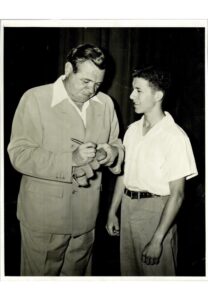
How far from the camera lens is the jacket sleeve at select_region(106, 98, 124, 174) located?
2.18 meters

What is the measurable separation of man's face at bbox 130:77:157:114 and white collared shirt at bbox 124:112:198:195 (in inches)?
3.0

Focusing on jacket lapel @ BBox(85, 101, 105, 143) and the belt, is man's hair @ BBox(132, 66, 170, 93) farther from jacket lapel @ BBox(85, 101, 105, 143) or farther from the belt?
the belt

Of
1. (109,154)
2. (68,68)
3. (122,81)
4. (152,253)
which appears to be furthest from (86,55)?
(152,253)

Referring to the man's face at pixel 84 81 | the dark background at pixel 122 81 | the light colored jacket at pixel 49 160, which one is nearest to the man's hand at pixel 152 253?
the dark background at pixel 122 81

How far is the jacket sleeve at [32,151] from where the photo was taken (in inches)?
80.7

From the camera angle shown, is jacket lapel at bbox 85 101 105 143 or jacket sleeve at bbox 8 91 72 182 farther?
jacket lapel at bbox 85 101 105 143

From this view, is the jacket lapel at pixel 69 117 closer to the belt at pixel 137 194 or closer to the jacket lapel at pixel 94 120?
the jacket lapel at pixel 94 120

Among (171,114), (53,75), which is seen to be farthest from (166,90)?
(53,75)

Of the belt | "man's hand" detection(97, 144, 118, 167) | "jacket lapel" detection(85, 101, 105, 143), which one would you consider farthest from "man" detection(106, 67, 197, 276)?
"jacket lapel" detection(85, 101, 105, 143)

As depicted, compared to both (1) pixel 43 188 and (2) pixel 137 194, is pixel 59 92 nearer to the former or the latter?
(1) pixel 43 188

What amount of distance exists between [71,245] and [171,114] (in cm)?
104

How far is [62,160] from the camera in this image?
2047 mm

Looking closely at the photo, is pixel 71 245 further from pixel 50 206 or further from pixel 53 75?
pixel 53 75
